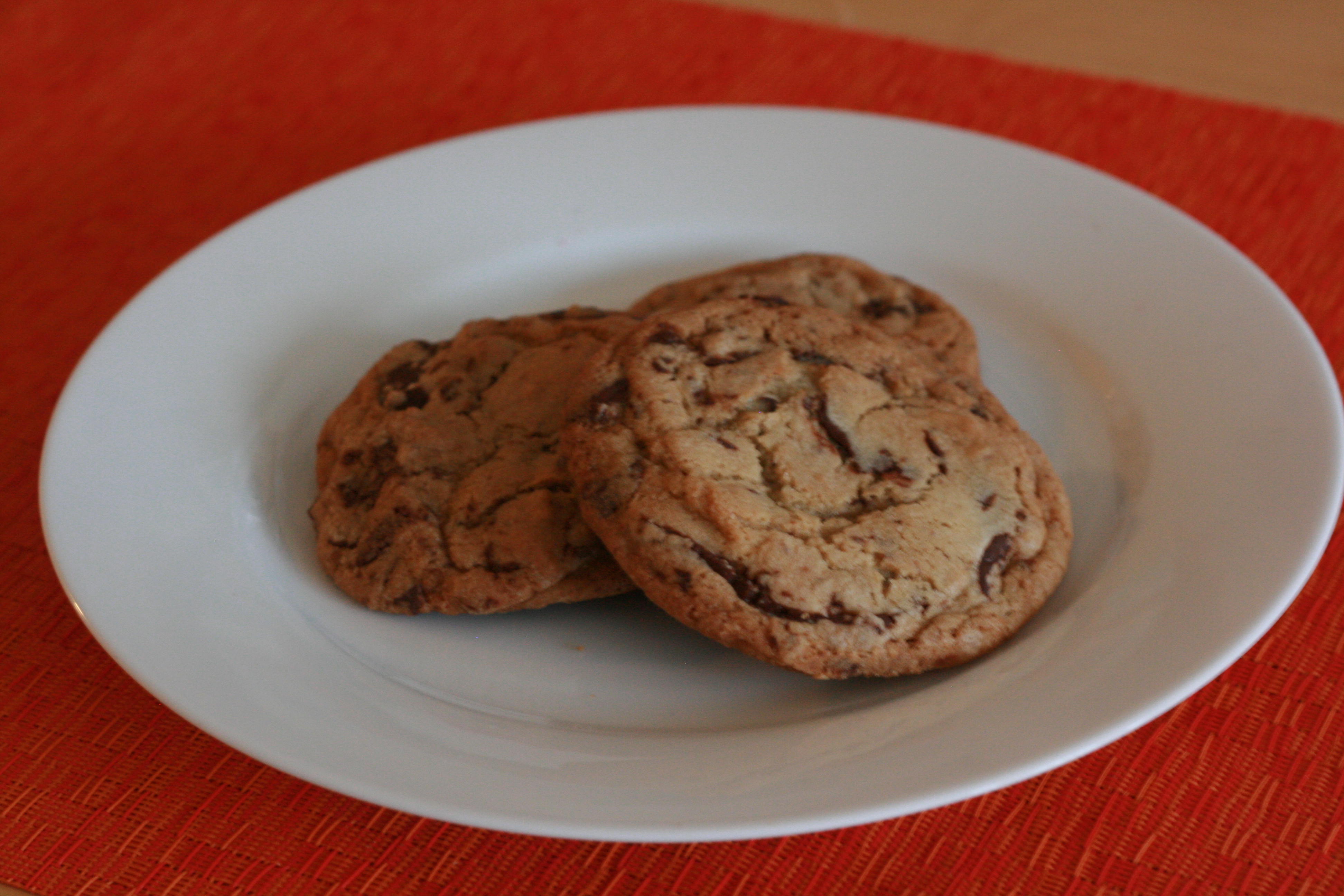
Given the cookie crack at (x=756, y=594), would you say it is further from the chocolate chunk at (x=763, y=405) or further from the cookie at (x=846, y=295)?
the cookie at (x=846, y=295)

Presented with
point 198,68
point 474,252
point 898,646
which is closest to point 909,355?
point 898,646

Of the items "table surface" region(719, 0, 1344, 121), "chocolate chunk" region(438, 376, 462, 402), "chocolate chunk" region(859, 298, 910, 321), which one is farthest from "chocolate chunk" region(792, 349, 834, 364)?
"table surface" region(719, 0, 1344, 121)

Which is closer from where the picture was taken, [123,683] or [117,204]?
[123,683]

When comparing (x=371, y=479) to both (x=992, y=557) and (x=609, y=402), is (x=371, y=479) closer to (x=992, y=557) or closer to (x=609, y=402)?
(x=609, y=402)

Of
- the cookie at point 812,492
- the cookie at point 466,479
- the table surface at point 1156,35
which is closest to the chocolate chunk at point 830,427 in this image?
the cookie at point 812,492

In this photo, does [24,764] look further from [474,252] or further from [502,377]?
[474,252]

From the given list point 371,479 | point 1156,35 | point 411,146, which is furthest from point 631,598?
point 1156,35

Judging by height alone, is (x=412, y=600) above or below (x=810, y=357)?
below
